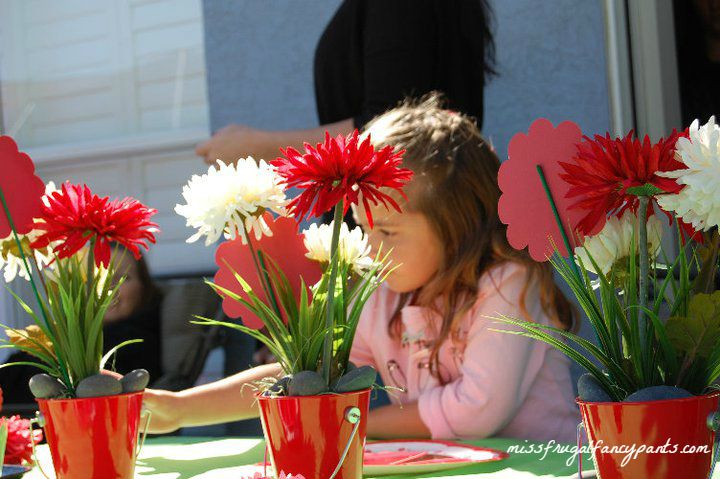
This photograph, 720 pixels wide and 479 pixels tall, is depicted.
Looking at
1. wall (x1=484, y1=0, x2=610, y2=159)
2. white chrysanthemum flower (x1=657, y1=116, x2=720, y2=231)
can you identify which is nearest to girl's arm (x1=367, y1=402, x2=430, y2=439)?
white chrysanthemum flower (x1=657, y1=116, x2=720, y2=231)

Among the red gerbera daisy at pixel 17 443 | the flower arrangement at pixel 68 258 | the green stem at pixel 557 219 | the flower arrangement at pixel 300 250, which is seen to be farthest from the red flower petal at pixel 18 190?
the green stem at pixel 557 219

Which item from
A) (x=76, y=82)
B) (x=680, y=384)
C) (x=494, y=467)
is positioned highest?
(x=76, y=82)

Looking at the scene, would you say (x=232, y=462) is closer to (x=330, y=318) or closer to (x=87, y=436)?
(x=87, y=436)

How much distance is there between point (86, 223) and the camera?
38.7 inches

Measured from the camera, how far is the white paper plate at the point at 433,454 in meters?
1.08

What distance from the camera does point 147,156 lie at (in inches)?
146

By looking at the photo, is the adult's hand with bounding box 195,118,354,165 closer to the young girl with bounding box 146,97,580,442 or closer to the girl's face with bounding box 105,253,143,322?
the young girl with bounding box 146,97,580,442

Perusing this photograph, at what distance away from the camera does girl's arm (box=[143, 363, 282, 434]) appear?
1.40m

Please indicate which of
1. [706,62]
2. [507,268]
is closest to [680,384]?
[507,268]

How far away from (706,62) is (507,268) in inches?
44.9

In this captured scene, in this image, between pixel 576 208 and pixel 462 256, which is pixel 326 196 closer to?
pixel 576 208

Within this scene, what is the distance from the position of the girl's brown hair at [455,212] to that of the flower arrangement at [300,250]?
2.26 ft

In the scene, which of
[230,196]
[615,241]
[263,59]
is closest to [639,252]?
[615,241]

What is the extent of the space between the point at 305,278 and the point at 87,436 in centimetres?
27
